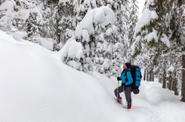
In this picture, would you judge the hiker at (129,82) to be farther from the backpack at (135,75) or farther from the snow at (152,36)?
the snow at (152,36)

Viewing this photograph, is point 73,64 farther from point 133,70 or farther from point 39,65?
point 39,65

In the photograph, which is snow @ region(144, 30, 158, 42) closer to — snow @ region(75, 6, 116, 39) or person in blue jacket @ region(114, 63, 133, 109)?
snow @ region(75, 6, 116, 39)

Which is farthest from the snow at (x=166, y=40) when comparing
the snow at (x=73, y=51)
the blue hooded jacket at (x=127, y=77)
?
the snow at (x=73, y=51)

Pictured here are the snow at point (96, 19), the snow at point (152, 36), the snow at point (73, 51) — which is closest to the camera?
the snow at point (96, 19)

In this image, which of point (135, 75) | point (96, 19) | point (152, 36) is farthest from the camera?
point (152, 36)

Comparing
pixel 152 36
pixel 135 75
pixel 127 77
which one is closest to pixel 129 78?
pixel 127 77

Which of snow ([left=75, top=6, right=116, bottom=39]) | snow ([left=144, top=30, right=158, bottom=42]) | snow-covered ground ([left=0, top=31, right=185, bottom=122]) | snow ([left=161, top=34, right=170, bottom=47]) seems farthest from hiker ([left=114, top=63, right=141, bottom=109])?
snow ([left=161, top=34, right=170, bottom=47])

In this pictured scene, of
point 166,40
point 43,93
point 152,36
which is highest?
point 152,36

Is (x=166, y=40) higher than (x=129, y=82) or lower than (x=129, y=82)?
higher

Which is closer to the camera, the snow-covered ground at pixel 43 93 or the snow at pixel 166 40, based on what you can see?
the snow-covered ground at pixel 43 93

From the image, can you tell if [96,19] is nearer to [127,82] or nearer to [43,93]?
[127,82]

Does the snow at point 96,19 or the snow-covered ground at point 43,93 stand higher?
the snow at point 96,19

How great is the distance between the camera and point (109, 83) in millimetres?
13617

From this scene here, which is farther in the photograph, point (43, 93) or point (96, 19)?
point (96, 19)
